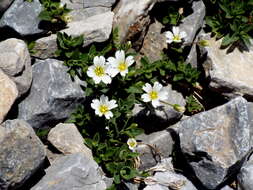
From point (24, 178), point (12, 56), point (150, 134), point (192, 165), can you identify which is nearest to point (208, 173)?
point (192, 165)

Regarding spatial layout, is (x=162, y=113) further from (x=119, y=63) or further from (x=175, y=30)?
(x=175, y=30)

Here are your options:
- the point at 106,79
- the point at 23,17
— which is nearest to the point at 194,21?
the point at 106,79

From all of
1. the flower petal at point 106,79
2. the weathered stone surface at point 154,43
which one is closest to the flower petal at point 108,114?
the flower petal at point 106,79

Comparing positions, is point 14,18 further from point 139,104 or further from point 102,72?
point 139,104

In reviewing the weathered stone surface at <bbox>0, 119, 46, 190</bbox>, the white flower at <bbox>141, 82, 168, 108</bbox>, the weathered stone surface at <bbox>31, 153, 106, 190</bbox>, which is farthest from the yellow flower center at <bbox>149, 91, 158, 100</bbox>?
the weathered stone surface at <bbox>0, 119, 46, 190</bbox>

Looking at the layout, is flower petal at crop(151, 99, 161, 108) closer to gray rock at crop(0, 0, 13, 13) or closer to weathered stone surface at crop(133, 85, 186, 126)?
weathered stone surface at crop(133, 85, 186, 126)

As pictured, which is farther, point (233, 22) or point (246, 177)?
point (233, 22)
